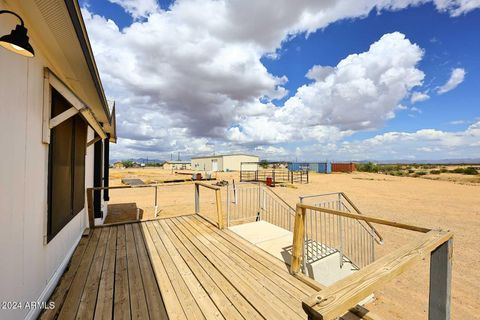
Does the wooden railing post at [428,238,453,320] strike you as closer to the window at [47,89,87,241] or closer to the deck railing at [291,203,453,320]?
the deck railing at [291,203,453,320]

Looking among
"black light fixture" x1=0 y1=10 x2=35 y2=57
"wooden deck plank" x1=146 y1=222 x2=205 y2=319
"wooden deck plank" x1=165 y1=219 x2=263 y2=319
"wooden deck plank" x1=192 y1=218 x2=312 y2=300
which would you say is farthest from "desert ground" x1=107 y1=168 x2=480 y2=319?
"black light fixture" x1=0 y1=10 x2=35 y2=57

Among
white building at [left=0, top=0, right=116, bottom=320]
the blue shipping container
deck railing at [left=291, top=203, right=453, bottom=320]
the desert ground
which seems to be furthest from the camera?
the blue shipping container

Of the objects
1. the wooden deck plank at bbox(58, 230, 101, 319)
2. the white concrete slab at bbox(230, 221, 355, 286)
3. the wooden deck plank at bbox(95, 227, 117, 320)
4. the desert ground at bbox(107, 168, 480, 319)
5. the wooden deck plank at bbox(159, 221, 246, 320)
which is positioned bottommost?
the desert ground at bbox(107, 168, 480, 319)

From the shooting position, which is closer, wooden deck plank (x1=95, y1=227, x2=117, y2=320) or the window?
wooden deck plank (x1=95, y1=227, x2=117, y2=320)

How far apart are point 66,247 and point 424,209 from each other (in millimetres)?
14711

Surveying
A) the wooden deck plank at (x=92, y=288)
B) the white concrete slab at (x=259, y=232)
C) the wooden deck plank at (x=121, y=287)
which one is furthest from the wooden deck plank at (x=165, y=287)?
the white concrete slab at (x=259, y=232)

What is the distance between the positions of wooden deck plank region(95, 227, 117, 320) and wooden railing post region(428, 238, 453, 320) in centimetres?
305

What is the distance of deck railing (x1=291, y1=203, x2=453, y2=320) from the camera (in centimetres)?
103

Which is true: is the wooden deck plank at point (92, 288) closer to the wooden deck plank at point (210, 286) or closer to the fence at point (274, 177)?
the wooden deck plank at point (210, 286)

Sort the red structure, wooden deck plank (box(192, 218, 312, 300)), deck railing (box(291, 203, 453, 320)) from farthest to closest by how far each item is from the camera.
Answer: the red structure → wooden deck plank (box(192, 218, 312, 300)) → deck railing (box(291, 203, 453, 320))

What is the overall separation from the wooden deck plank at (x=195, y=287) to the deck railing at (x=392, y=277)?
72.1 inches

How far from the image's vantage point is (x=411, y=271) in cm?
516

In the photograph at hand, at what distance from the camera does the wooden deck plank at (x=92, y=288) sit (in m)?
2.46

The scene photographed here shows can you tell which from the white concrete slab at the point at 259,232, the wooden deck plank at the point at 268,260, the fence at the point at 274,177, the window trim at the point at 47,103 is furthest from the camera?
the fence at the point at 274,177
